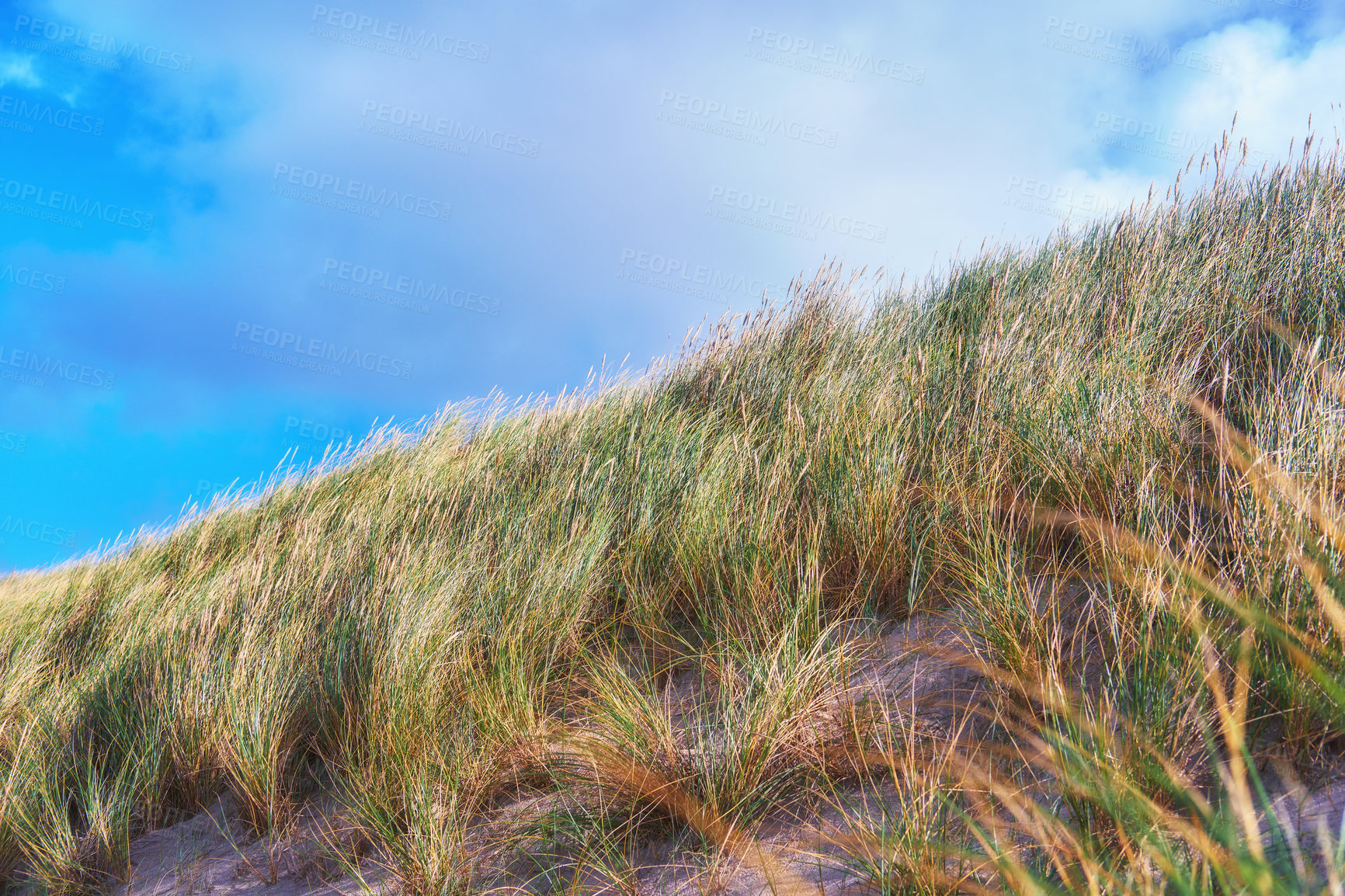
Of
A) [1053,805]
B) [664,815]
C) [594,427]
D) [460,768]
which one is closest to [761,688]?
[664,815]

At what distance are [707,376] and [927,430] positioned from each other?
2.04m

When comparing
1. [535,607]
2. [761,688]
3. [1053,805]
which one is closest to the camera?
[1053,805]

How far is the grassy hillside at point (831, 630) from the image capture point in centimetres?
140

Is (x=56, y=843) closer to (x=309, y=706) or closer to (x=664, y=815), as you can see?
(x=309, y=706)

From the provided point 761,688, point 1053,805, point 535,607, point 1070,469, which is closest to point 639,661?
point 535,607

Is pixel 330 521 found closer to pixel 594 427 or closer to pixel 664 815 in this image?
pixel 594 427

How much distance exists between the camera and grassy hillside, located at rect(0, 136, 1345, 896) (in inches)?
55.0

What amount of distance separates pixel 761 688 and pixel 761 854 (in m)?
0.43

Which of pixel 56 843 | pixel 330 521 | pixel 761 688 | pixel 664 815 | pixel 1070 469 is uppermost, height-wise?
pixel 330 521

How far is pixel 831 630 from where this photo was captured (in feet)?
7.06

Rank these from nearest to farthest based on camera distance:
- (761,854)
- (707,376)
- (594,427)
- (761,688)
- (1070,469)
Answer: (761,854), (761,688), (1070,469), (594,427), (707,376)

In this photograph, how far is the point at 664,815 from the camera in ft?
5.78

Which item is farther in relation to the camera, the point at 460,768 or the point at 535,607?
the point at 535,607

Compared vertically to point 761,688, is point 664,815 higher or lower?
lower
